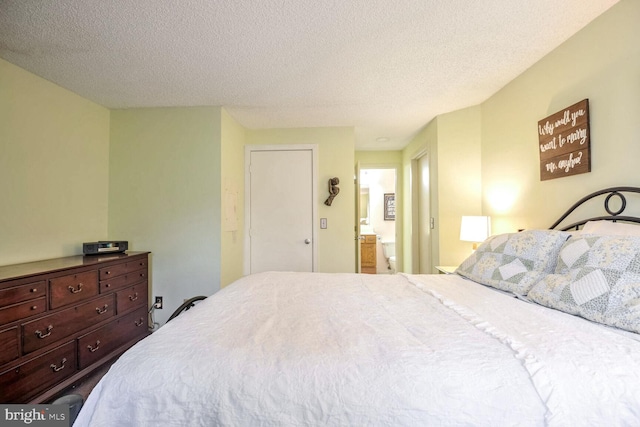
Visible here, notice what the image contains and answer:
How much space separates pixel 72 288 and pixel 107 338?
55 centimetres

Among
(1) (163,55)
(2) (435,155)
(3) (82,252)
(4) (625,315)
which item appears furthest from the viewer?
(2) (435,155)

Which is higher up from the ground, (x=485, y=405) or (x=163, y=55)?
(x=163, y=55)

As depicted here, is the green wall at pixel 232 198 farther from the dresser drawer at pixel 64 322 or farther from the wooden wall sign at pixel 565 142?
the wooden wall sign at pixel 565 142

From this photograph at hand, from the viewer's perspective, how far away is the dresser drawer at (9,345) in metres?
Result: 1.49

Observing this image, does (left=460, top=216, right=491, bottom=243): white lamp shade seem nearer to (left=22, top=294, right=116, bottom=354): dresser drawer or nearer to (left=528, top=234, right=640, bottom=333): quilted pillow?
(left=528, top=234, right=640, bottom=333): quilted pillow

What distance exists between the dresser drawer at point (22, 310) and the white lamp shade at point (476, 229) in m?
3.23

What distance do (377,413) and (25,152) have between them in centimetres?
289

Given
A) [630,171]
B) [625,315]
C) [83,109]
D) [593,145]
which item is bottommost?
[625,315]

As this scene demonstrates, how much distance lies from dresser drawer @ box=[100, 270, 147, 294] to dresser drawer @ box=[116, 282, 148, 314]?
0.05 meters

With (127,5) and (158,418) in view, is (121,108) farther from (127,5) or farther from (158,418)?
(158,418)

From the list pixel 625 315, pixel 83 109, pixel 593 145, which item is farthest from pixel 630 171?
pixel 83 109

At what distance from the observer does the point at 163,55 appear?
186cm

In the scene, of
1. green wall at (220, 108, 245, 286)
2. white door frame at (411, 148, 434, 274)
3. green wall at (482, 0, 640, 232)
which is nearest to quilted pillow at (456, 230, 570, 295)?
green wall at (482, 0, 640, 232)

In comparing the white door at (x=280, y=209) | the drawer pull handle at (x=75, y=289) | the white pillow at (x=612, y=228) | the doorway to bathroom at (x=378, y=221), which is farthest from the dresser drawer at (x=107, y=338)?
the doorway to bathroom at (x=378, y=221)
